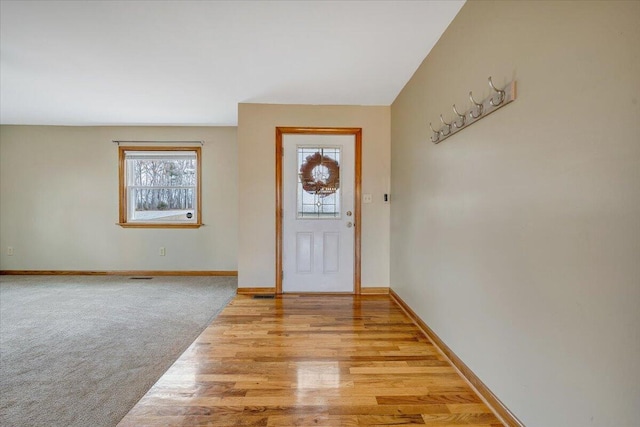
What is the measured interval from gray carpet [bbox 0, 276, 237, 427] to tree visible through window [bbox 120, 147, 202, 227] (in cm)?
101

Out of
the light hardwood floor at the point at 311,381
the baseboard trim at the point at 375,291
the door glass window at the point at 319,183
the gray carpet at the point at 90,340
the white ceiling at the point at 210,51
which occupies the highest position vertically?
the white ceiling at the point at 210,51

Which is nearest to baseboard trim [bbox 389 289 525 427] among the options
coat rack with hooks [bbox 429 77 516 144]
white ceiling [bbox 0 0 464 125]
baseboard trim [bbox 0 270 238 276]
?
coat rack with hooks [bbox 429 77 516 144]

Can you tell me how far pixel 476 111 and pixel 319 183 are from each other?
2.19 metres

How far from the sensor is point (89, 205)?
15.3 ft

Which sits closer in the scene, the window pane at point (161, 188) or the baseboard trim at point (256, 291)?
the baseboard trim at point (256, 291)

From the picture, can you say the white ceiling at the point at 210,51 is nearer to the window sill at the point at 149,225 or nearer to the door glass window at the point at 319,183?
the door glass window at the point at 319,183

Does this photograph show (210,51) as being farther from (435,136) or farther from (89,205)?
(89,205)

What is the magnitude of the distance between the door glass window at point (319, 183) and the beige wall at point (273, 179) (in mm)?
312

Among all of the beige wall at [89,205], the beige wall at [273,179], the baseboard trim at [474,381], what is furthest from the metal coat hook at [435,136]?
the beige wall at [89,205]

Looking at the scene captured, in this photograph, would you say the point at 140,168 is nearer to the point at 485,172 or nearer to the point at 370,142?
the point at 370,142

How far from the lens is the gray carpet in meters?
1.61

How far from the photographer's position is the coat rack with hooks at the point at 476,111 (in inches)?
54.4

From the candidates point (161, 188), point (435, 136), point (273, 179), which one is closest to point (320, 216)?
point (273, 179)

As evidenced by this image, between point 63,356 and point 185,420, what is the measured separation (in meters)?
1.34
